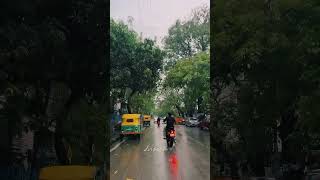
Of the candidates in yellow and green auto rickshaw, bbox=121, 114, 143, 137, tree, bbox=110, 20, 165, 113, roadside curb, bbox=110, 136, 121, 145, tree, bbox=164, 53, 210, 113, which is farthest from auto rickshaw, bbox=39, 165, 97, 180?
yellow and green auto rickshaw, bbox=121, 114, 143, 137

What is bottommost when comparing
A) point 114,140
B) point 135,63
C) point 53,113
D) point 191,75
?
point 114,140

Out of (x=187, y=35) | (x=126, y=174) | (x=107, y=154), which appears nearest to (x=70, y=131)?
(x=107, y=154)

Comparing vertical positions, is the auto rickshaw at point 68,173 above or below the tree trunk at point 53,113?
below

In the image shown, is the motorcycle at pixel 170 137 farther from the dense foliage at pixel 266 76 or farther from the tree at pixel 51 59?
the tree at pixel 51 59

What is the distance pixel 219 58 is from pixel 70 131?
3321 mm

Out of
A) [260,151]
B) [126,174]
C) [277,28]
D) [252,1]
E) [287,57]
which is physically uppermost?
[252,1]

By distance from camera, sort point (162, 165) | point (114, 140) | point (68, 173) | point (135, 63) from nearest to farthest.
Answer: point (68, 173) → point (162, 165) → point (135, 63) → point (114, 140)

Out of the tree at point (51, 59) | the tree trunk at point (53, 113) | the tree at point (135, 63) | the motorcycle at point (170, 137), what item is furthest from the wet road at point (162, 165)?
the tree at point (135, 63)

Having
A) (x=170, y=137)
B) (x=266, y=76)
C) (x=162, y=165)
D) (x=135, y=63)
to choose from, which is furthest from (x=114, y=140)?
(x=266, y=76)

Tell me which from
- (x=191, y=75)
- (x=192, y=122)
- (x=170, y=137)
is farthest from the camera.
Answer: (x=192, y=122)

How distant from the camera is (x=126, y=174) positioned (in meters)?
10.3

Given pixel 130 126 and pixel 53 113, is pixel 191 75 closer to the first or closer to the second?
pixel 130 126

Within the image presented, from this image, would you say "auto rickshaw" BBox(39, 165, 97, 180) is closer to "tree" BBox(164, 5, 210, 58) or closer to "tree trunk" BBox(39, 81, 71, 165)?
"tree trunk" BBox(39, 81, 71, 165)

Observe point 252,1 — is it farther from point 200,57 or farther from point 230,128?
point 200,57
